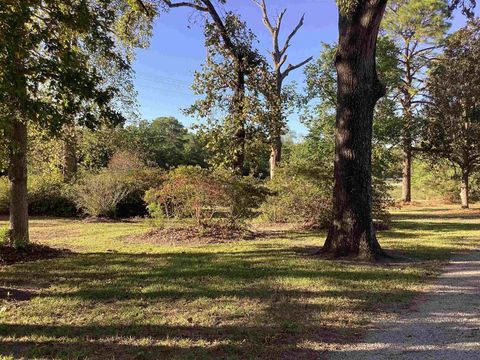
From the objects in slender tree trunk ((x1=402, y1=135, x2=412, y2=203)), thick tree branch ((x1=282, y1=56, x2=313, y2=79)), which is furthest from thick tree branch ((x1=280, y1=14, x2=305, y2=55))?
slender tree trunk ((x1=402, y1=135, x2=412, y2=203))

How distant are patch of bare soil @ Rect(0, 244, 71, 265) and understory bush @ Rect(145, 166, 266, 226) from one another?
3392mm

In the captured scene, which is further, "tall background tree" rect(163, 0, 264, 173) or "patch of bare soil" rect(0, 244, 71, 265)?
"tall background tree" rect(163, 0, 264, 173)

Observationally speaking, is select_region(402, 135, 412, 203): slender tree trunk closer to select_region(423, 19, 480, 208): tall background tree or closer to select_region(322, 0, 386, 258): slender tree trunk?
select_region(423, 19, 480, 208): tall background tree

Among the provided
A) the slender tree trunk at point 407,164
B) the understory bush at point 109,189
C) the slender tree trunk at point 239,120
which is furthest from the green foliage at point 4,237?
the slender tree trunk at point 407,164

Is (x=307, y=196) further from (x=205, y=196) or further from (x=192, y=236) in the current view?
(x=192, y=236)

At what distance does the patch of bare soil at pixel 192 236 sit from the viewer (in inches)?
492

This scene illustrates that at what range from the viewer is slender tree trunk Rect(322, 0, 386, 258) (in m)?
8.95

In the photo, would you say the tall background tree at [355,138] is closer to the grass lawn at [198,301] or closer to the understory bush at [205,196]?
the grass lawn at [198,301]

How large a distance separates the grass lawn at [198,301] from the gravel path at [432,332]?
242mm

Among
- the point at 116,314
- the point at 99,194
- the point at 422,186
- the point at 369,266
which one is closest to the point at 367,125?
the point at 369,266

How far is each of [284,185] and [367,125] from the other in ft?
21.9

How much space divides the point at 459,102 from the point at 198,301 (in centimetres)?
2586

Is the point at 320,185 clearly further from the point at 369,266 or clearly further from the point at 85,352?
the point at 85,352

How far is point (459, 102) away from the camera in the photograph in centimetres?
2717
